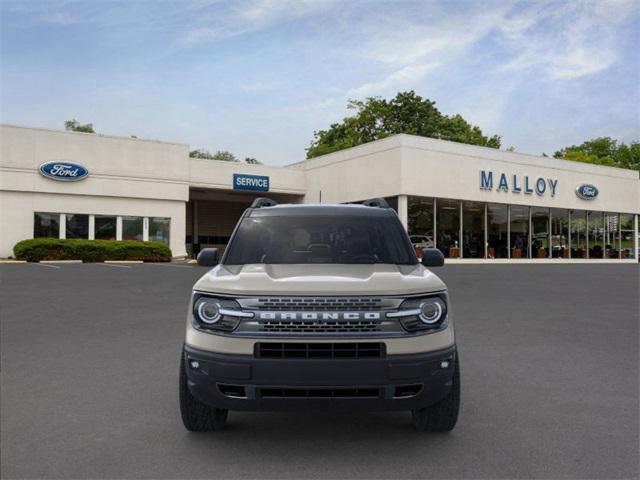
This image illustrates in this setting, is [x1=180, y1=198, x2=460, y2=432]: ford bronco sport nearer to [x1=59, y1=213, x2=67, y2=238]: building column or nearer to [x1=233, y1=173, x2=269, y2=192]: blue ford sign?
[x1=59, y1=213, x2=67, y2=238]: building column

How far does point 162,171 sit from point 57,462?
35198 mm

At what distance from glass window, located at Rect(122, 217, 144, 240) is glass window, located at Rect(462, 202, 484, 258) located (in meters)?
20.8

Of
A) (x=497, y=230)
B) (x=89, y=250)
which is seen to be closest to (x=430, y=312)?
(x=89, y=250)

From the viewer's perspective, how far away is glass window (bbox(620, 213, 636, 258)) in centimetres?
4812

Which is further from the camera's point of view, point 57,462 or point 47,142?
point 47,142

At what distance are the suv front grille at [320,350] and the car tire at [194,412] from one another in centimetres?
72

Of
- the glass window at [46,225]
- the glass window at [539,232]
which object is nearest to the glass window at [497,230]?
the glass window at [539,232]

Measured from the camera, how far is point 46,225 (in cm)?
3378

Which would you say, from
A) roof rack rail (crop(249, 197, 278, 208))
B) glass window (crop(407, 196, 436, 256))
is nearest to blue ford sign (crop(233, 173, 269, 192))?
glass window (crop(407, 196, 436, 256))

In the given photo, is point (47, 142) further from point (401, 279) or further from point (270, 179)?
point (401, 279)

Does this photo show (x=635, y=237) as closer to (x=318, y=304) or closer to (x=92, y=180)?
(x=92, y=180)

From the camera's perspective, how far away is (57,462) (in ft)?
12.0

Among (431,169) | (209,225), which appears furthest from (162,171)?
(431,169)

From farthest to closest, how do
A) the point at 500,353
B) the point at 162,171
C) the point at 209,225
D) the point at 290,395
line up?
the point at 209,225
the point at 162,171
the point at 500,353
the point at 290,395
